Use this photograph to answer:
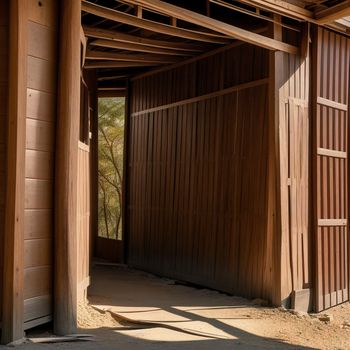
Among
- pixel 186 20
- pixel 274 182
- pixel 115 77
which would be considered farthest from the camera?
pixel 115 77

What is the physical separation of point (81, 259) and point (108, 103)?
9.09 meters

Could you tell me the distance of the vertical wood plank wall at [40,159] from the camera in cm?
464

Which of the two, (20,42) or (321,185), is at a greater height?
(20,42)

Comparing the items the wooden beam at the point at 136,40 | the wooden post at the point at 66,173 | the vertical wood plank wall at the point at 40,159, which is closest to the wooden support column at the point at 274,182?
the wooden beam at the point at 136,40

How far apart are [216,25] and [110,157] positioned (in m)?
9.14

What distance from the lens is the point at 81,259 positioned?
6164mm

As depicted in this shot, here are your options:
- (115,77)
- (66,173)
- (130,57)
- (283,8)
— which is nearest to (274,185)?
(283,8)

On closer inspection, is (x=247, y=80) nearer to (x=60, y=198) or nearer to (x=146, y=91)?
(x=146, y=91)

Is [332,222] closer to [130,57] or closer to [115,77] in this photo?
[130,57]

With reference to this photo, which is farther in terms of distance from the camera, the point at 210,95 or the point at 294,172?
the point at 210,95

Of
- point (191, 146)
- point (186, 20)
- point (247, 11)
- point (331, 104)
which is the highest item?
point (247, 11)

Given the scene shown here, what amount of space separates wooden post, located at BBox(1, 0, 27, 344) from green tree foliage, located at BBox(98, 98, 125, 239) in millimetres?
9601

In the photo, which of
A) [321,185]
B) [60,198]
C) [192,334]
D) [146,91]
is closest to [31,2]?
[60,198]

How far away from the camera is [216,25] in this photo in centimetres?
631
